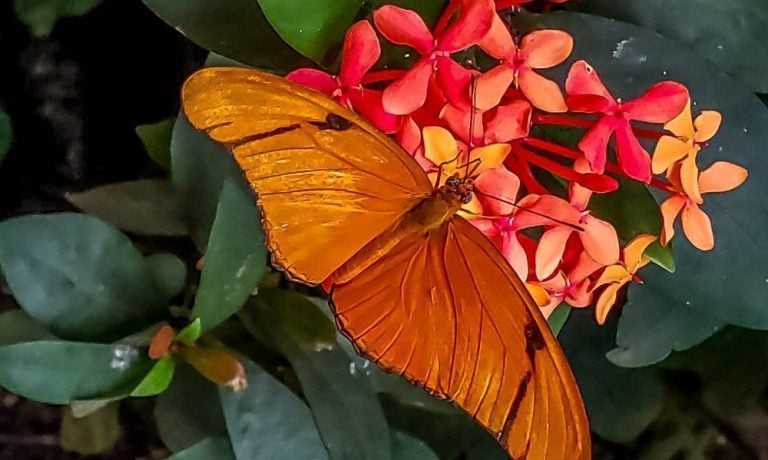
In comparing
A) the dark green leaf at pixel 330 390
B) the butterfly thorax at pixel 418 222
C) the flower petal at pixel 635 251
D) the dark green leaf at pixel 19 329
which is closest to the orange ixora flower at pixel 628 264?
the flower petal at pixel 635 251

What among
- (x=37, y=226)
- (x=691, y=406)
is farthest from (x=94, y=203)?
(x=691, y=406)

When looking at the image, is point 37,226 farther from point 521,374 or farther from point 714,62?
point 714,62

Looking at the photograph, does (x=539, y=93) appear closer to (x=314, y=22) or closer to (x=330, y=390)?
(x=314, y=22)

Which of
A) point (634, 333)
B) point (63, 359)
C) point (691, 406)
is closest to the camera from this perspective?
point (63, 359)

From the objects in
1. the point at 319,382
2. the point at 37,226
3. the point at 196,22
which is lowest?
the point at 319,382

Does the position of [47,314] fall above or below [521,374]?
below

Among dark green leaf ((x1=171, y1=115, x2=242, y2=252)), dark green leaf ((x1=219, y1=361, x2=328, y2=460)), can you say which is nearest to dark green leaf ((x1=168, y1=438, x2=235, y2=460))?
dark green leaf ((x1=219, y1=361, x2=328, y2=460))

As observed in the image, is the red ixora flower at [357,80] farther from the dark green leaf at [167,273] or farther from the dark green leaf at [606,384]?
the dark green leaf at [606,384]
